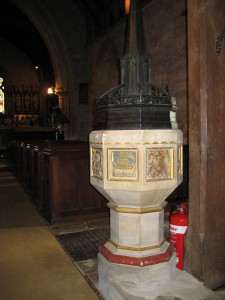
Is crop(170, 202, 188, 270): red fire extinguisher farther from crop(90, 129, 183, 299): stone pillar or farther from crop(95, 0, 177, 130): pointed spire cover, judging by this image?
crop(95, 0, 177, 130): pointed spire cover

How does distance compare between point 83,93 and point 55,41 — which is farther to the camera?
point 83,93

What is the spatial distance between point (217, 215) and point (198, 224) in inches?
5.2

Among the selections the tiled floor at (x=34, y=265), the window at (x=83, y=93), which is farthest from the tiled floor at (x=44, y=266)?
the window at (x=83, y=93)

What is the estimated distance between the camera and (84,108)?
10.1 meters

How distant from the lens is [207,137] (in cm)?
197

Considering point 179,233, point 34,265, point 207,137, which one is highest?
point 207,137

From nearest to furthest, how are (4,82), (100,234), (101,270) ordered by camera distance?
1. (101,270)
2. (100,234)
3. (4,82)

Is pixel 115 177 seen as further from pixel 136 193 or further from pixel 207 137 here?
pixel 207 137

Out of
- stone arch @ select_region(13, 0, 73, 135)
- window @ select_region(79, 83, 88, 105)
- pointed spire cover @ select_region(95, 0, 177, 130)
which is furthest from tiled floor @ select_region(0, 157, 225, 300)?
stone arch @ select_region(13, 0, 73, 135)

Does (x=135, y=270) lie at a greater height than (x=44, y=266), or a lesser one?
greater

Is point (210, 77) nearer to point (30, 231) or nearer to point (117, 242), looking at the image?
point (117, 242)

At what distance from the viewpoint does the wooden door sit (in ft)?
6.34

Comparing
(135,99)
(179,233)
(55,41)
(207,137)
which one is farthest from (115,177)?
(55,41)

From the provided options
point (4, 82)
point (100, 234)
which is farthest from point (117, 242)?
point (4, 82)
